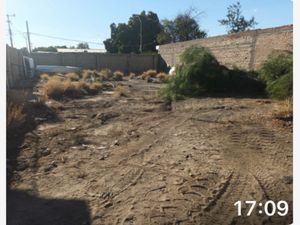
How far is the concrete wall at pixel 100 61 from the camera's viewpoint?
3216cm

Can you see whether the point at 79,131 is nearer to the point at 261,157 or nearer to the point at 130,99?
the point at 261,157

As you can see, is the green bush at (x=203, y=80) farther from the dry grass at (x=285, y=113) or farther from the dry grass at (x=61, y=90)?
the dry grass at (x=285, y=113)

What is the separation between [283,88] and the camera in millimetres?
9539

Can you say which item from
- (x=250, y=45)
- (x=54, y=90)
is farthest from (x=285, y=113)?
(x=250, y=45)

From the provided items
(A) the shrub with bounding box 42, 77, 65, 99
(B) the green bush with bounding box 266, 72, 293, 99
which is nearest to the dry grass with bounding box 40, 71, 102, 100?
(A) the shrub with bounding box 42, 77, 65, 99

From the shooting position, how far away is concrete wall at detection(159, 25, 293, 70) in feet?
44.8

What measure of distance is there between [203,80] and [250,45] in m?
5.21

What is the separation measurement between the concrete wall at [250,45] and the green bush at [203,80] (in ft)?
7.93

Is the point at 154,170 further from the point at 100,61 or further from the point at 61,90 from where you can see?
the point at 100,61

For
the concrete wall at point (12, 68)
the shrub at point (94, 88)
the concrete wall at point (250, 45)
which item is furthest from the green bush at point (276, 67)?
the concrete wall at point (12, 68)

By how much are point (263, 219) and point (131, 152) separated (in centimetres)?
283

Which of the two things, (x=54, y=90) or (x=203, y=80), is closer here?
(x=203, y=80)

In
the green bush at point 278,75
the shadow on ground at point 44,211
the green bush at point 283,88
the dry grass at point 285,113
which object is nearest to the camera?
the shadow on ground at point 44,211

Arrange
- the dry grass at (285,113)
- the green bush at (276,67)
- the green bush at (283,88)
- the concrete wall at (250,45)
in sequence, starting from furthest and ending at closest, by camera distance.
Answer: the concrete wall at (250,45)
the green bush at (276,67)
the green bush at (283,88)
the dry grass at (285,113)
